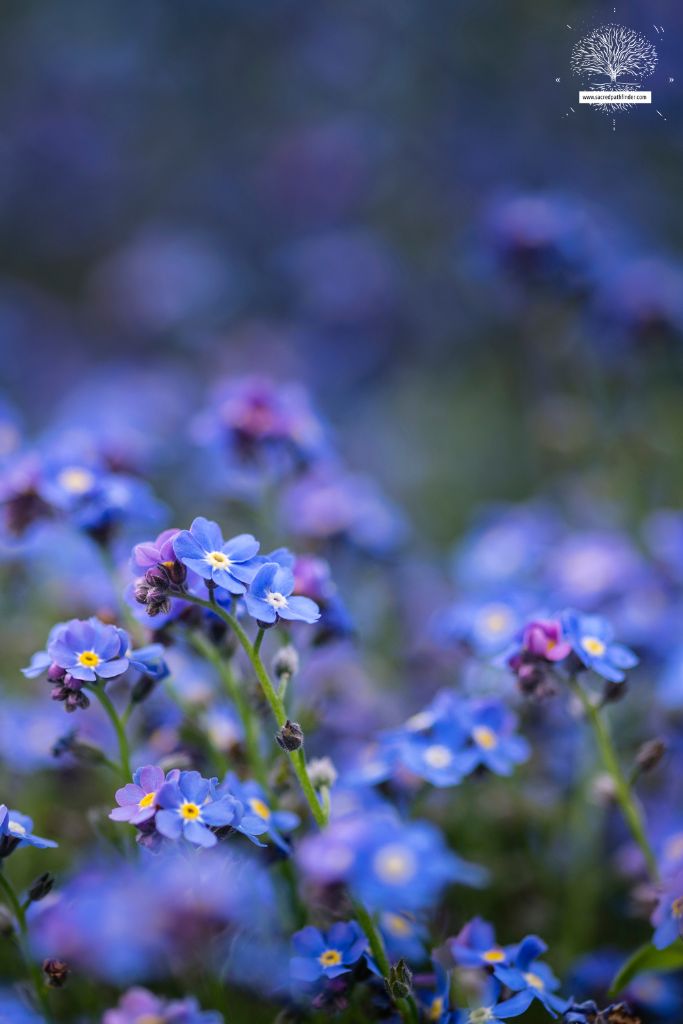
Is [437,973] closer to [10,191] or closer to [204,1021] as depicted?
[204,1021]

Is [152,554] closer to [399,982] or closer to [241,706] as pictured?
[241,706]

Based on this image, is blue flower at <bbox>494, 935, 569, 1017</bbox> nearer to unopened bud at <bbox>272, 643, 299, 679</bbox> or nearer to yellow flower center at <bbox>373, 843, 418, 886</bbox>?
yellow flower center at <bbox>373, 843, 418, 886</bbox>

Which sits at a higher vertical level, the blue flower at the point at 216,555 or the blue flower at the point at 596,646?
the blue flower at the point at 216,555

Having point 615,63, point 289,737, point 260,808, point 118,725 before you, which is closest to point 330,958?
point 260,808

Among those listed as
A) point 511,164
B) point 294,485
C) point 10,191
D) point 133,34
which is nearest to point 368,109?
point 511,164

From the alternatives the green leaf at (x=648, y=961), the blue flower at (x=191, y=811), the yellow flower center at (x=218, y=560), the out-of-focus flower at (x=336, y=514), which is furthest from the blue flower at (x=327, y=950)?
the out-of-focus flower at (x=336, y=514)

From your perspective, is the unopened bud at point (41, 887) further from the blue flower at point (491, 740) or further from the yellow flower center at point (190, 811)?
the blue flower at point (491, 740)

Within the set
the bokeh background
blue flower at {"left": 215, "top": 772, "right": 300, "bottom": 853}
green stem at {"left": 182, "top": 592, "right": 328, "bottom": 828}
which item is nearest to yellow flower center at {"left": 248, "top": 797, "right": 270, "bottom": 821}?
blue flower at {"left": 215, "top": 772, "right": 300, "bottom": 853}
